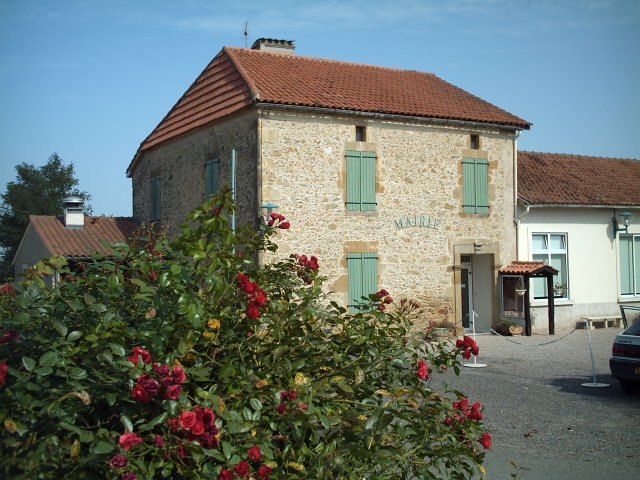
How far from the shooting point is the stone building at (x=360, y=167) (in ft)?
52.9

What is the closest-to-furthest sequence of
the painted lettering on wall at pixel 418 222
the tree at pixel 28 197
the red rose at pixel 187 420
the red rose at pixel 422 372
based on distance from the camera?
the red rose at pixel 187 420
the red rose at pixel 422 372
the painted lettering on wall at pixel 418 222
the tree at pixel 28 197

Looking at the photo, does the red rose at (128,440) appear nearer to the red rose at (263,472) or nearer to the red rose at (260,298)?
the red rose at (263,472)

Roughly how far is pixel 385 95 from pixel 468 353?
14.9m

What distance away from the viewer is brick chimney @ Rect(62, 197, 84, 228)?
2059cm

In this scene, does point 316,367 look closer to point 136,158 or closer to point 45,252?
point 45,252

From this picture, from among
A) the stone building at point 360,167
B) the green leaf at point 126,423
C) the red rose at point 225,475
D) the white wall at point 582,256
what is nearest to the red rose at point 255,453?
the red rose at point 225,475

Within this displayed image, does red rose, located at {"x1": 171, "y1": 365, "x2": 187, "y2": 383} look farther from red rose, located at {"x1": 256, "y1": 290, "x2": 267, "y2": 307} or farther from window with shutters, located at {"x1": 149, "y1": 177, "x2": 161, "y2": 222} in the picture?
window with shutters, located at {"x1": 149, "y1": 177, "x2": 161, "y2": 222}

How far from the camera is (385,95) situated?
18203mm

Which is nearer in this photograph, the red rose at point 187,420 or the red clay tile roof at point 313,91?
A: the red rose at point 187,420

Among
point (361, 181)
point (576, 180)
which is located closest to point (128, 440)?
point (361, 181)

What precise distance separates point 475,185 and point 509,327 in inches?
144

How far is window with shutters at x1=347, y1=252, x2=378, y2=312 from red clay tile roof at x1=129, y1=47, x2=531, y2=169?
131 inches

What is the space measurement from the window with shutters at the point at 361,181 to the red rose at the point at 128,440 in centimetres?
1411

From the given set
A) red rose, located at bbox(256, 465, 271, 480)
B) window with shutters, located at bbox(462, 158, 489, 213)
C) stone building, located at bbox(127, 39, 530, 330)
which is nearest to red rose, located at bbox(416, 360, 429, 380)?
red rose, located at bbox(256, 465, 271, 480)
